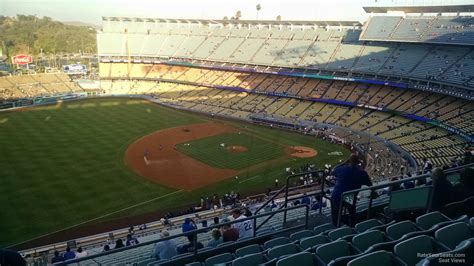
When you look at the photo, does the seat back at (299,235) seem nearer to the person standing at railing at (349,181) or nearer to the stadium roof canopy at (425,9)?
the person standing at railing at (349,181)

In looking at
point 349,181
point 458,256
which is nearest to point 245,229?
point 349,181

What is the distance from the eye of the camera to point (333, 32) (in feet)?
206

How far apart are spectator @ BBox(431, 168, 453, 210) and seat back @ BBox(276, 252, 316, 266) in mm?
3355

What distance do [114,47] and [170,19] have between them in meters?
13.2

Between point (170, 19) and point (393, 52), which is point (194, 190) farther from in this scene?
point (170, 19)

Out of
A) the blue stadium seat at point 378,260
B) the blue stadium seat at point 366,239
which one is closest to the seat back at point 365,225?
the blue stadium seat at point 366,239

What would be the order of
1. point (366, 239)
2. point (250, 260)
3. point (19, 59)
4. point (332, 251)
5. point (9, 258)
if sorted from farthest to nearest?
point (19, 59) → point (9, 258) → point (366, 239) → point (250, 260) → point (332, 251)

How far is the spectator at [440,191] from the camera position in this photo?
7.04m

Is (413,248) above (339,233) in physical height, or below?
above

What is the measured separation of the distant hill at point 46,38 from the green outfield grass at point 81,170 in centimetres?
3032

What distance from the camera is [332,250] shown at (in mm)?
5434

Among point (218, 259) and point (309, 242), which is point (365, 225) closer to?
point (309, 242)

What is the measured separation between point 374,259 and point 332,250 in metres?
0.78

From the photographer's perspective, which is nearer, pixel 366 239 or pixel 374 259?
pixel 374 259
